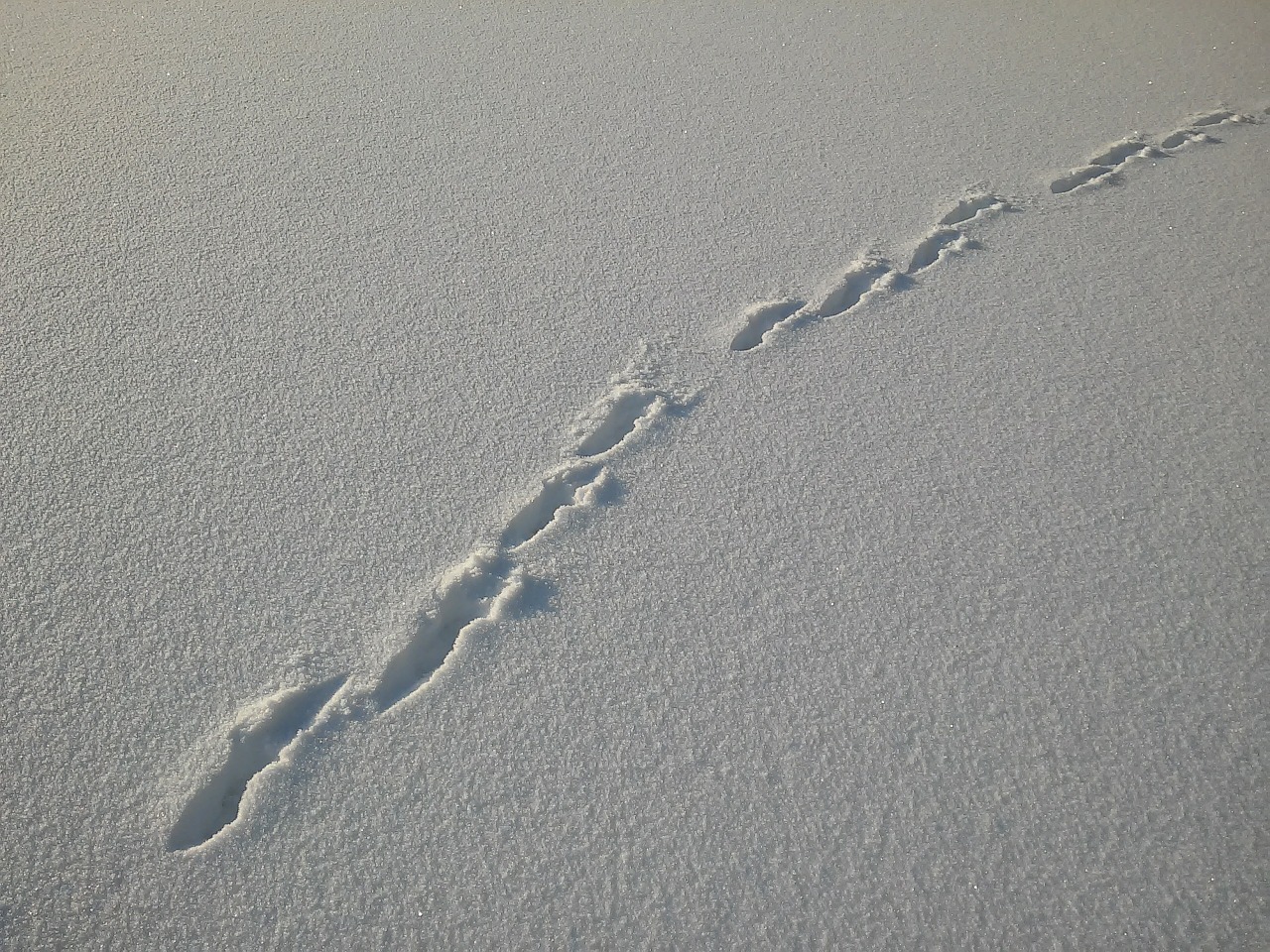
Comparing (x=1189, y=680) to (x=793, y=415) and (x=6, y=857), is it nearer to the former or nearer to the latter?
(x=793, y=415)

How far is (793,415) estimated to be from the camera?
5.39 ft

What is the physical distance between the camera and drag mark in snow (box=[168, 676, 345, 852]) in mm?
1143

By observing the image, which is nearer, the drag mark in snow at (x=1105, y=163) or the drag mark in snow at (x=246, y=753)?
the drag mark in snow at (x=246, y=753)

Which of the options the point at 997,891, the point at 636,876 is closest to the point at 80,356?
the point at 636,876

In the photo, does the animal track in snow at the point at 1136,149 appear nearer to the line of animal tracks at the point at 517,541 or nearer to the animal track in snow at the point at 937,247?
the line of animal tracks at the point at 517,541

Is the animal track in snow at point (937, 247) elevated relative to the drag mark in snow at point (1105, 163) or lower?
elevated

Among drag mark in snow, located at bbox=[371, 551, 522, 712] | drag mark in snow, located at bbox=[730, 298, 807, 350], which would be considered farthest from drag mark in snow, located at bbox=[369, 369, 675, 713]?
drag mark in snow, located at bbox=[730, 298, 807, 350]

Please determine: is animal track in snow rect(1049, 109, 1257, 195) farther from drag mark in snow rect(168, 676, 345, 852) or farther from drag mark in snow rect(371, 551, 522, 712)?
drag mark in snow rect(168, 676, 345, 852)

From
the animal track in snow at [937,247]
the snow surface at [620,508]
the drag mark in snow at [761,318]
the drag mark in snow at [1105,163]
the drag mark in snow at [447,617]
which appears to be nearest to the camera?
the snow surface at [620,508]

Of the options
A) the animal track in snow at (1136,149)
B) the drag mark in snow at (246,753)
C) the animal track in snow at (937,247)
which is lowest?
the animal track in snow at (1136,149)

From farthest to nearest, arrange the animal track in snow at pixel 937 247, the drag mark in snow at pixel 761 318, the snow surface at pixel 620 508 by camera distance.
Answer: the animal track in snow at pixel 937 247 < the drag mark in snow at pixel 761 318 < the snow surface at pixel 620 508

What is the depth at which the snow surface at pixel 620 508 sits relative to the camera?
1118 millimetres

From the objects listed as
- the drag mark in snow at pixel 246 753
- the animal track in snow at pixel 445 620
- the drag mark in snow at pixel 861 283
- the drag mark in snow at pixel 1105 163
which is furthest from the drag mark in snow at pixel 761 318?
the drag mark in snow at pixel 246 753

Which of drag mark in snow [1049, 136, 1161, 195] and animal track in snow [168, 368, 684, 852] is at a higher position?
animal track in snow [168, 368, 684, 852]
